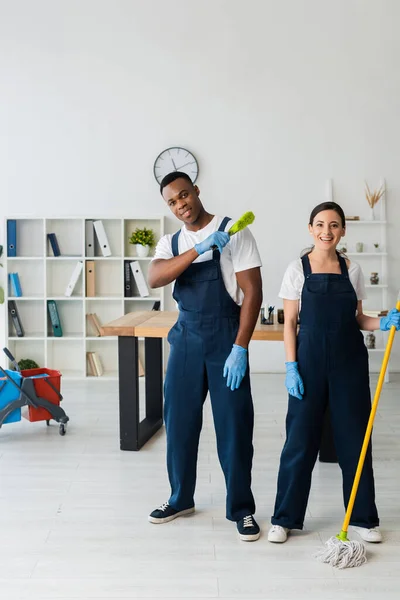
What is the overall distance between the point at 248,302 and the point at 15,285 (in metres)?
4.18

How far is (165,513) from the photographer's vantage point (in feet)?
10.3

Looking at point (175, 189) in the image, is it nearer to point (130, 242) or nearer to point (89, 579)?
point (89, 579)

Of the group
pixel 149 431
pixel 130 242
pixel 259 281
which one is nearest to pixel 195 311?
pixel 259 281

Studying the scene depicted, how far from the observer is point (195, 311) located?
2996 mm

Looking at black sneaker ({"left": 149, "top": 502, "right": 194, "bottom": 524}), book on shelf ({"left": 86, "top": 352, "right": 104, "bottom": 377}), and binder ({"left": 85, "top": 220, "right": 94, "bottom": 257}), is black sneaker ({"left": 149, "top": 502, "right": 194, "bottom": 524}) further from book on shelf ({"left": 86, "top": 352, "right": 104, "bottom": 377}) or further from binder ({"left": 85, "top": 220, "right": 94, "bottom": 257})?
binder ({"left": 85, "top": 220, "right": 94, "bottom": 257})

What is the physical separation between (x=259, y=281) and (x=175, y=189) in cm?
51

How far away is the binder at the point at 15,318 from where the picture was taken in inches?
262

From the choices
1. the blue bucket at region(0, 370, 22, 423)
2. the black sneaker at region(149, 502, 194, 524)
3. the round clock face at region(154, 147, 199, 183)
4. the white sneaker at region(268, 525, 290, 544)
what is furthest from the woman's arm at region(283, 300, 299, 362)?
the round clock face at region(154, 147, 199, 183)

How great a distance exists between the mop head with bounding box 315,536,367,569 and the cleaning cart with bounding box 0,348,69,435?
227 cm

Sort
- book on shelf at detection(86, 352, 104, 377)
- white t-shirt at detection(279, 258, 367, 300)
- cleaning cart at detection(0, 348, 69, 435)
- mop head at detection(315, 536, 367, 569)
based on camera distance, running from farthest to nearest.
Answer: book on shelf at detection(86, 352, 104, 377) → cleaning cart at detection(0, 348, 69, 435) → white t-shirt at detection(279, 258, 367, 300) → mop head at detection(315, 536, 367, 569)

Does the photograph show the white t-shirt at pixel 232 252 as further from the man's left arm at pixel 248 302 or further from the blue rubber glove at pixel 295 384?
the blue rubber glove at pixel 295 384

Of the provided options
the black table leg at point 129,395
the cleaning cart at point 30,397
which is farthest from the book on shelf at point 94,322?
the black table leg at point 129,395

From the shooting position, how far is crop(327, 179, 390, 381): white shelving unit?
6621 mm

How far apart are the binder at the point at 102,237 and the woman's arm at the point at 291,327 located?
3943mm
